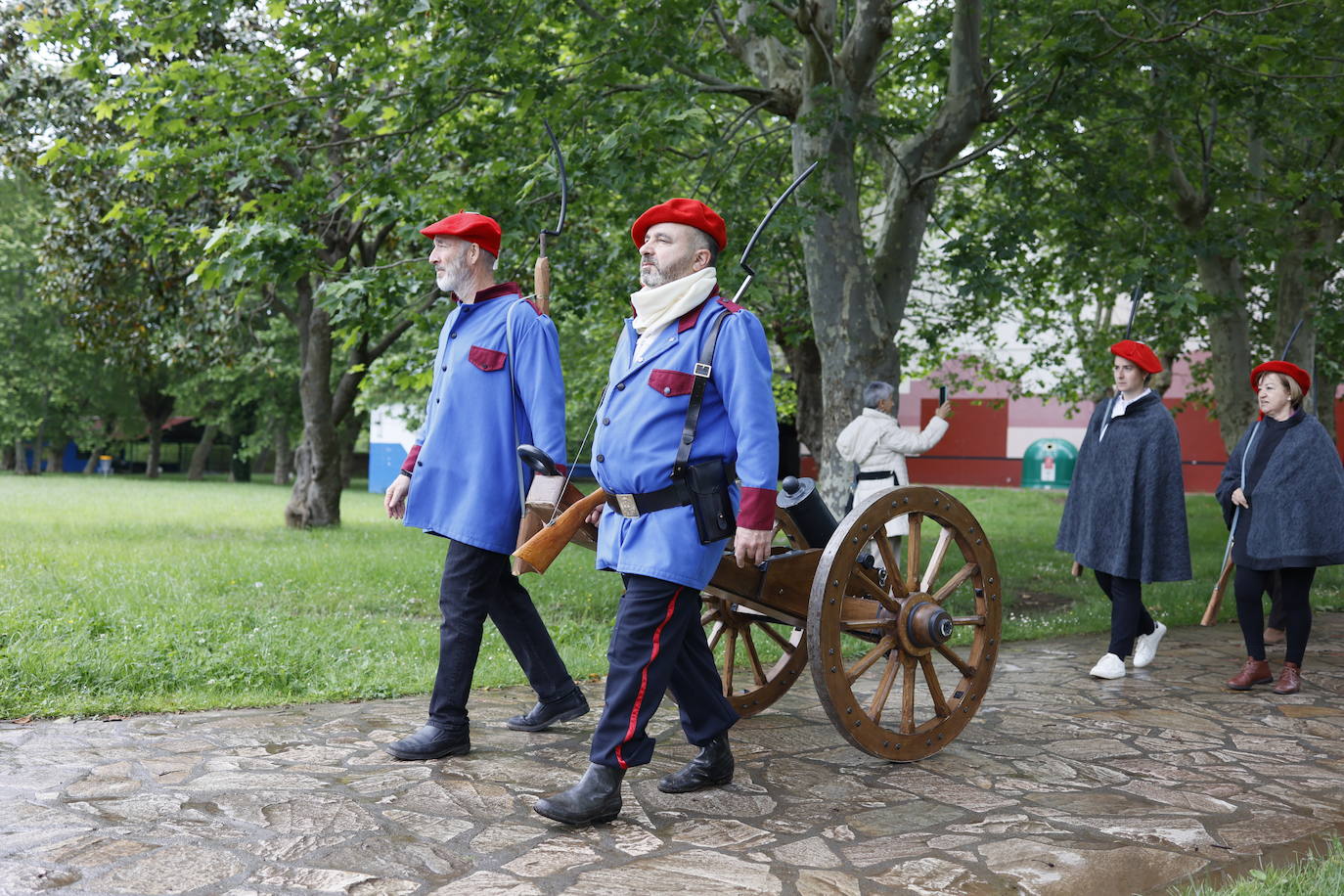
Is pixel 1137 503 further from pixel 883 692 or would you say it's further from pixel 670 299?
pixel 670 299

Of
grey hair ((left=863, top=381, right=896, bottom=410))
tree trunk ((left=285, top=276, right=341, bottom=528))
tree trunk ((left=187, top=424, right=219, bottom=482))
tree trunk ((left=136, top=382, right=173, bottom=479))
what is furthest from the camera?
tree trunk ((left=187, top=424, right=219, bottom=482))

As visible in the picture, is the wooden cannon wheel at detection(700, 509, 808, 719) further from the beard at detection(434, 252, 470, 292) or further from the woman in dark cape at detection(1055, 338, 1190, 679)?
the woman in dark cape at detection(1055, 338, 1190, 679)

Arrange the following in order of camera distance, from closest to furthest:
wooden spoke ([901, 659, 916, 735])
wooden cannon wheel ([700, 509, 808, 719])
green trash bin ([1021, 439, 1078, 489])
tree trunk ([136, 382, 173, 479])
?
wooden spoke ([901, 659, 916, 735]) → wooden cannon wheel ([700, 509, 808, 719]) → green trash bin ([1021, 439, 1078, 489]) → tree trunk ([136, 382, 173, 479])

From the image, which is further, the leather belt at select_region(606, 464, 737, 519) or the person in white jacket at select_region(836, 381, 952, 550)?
the person in white jacket at select_region(836, 381, 952, 550)

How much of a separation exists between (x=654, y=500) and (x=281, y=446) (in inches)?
1395

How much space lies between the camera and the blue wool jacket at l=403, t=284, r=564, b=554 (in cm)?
457

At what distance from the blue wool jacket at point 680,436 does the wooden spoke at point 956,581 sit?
1153 mm

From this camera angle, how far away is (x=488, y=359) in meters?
4.64

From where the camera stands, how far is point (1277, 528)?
640 centimetres

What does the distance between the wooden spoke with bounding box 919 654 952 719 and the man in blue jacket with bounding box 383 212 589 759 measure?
1583mm

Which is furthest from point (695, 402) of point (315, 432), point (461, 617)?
point (315, 432)

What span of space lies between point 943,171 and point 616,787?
7242 mm

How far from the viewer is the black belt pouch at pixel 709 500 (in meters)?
3.88

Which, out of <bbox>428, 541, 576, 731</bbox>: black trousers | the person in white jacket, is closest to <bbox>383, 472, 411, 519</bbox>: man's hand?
<bbox>428, 541, 576, 731</bbox>: black trousers
